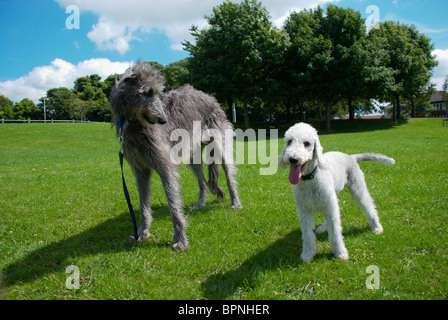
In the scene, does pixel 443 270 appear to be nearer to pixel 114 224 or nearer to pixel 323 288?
pixel 323 288

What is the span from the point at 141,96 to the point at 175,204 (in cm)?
168

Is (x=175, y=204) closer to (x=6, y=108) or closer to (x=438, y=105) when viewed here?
(x=6, y=108)

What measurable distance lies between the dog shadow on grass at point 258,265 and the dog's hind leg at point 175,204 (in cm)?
93

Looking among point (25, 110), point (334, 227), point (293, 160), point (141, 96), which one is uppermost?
point (25, 110)

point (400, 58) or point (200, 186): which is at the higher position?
point (400, 58)

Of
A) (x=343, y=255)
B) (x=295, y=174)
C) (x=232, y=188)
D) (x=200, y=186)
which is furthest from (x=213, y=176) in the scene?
(x=343, y=255)

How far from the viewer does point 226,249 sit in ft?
13.2

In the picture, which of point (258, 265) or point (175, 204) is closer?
point (258, 265)

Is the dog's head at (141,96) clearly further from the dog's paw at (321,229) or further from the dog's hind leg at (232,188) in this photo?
the dog's paw at (321,229)

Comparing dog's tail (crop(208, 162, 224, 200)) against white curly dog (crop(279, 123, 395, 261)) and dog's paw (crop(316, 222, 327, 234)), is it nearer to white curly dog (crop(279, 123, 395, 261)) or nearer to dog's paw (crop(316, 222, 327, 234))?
dog's paw (crop(316, 222, 327, 234))

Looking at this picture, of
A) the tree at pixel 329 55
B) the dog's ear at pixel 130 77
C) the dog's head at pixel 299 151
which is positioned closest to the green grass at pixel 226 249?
the dog's head at pixel 299 151

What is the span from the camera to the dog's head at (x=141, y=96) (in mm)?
3805

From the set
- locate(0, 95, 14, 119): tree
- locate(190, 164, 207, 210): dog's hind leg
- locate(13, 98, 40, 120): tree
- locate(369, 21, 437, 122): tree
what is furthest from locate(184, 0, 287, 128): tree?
locate(0, 95, 14, 119): tree

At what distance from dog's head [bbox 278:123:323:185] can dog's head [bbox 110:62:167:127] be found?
5.58 feet
